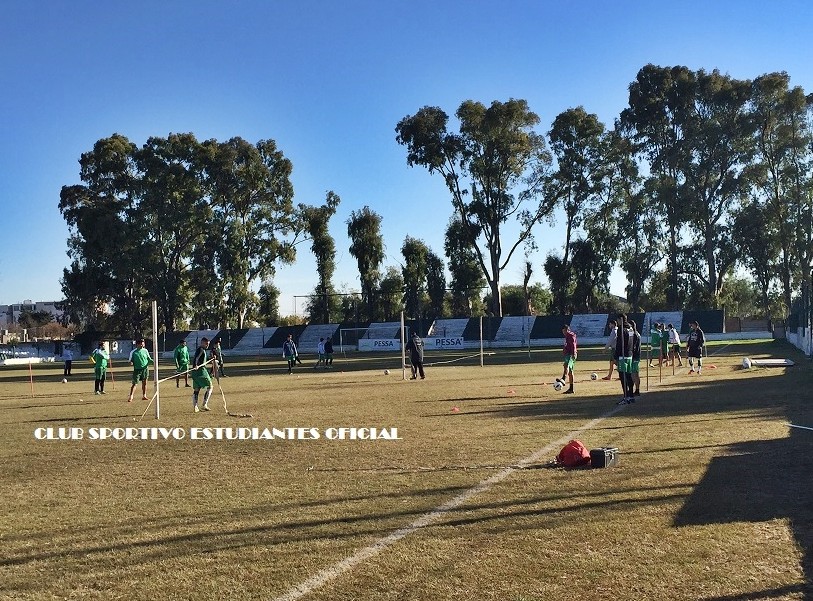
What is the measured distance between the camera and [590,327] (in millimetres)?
58438

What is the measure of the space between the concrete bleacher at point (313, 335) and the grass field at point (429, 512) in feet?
162

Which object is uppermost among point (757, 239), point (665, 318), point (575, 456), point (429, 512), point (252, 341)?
point (757, 239)

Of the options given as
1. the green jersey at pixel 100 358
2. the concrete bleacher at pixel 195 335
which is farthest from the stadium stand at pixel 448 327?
the green jersey at pixel 100 358

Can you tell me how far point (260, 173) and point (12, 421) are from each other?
54768mm

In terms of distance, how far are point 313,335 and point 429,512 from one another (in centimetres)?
5911

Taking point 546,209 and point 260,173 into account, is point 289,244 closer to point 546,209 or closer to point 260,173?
point 260,173

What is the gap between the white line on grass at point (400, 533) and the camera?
5.04m

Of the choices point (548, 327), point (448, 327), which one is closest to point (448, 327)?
point (448, 327)

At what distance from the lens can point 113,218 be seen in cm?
6216

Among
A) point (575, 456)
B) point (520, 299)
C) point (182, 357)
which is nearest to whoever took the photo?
point (575, 456)

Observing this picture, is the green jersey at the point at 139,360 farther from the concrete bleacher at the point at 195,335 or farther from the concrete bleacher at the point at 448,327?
the concrete bleacher at the point at 195,335

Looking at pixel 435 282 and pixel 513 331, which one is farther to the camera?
pixel 435 282

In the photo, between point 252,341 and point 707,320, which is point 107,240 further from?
point 707,320

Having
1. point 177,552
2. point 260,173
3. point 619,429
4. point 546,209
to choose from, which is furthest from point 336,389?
point 260,173
